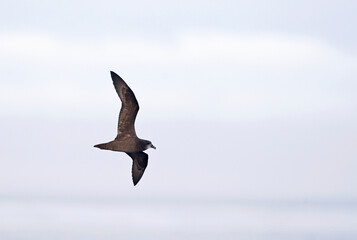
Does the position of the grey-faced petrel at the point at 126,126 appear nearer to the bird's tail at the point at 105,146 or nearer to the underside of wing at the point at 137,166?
the bird's tail at the point at 105,146

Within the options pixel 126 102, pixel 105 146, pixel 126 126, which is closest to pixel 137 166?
pixel 126 126

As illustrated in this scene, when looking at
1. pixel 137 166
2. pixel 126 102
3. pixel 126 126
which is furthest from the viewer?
pixel 137 166

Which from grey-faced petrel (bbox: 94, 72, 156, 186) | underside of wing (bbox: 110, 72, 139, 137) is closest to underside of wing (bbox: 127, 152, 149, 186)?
grey-faced petrel (bbox: 94, 72, 156, 186)

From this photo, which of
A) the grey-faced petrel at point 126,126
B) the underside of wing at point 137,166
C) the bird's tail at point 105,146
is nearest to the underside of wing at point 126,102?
the grey-faced petrel at point 126,126

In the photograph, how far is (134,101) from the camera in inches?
2231

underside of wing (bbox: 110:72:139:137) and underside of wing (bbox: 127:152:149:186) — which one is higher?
underside of wing (bbox: 110:72:139:137)

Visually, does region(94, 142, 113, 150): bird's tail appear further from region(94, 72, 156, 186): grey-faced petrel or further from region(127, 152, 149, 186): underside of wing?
region(127, 152, 149, 186): underside of wing

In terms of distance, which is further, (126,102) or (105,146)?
(126,102)

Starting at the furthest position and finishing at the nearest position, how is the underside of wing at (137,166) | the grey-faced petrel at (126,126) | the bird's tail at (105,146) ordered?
the underside of wing at (137,166)
the grey-faced petrel at (126,126)
the bird's tail at (105,146)

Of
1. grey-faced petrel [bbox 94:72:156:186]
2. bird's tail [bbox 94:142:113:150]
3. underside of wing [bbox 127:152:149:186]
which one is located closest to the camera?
bird's tail [bbox 94:142:113:150]

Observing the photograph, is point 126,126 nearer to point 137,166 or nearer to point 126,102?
point 126,102

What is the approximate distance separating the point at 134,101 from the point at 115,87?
60.4 inches

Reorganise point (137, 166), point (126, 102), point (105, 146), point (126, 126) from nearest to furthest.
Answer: point (105, 146)
point (126, 102)
point (126, 126)
point (137, 166)

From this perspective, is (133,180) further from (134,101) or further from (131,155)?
(134,101)
